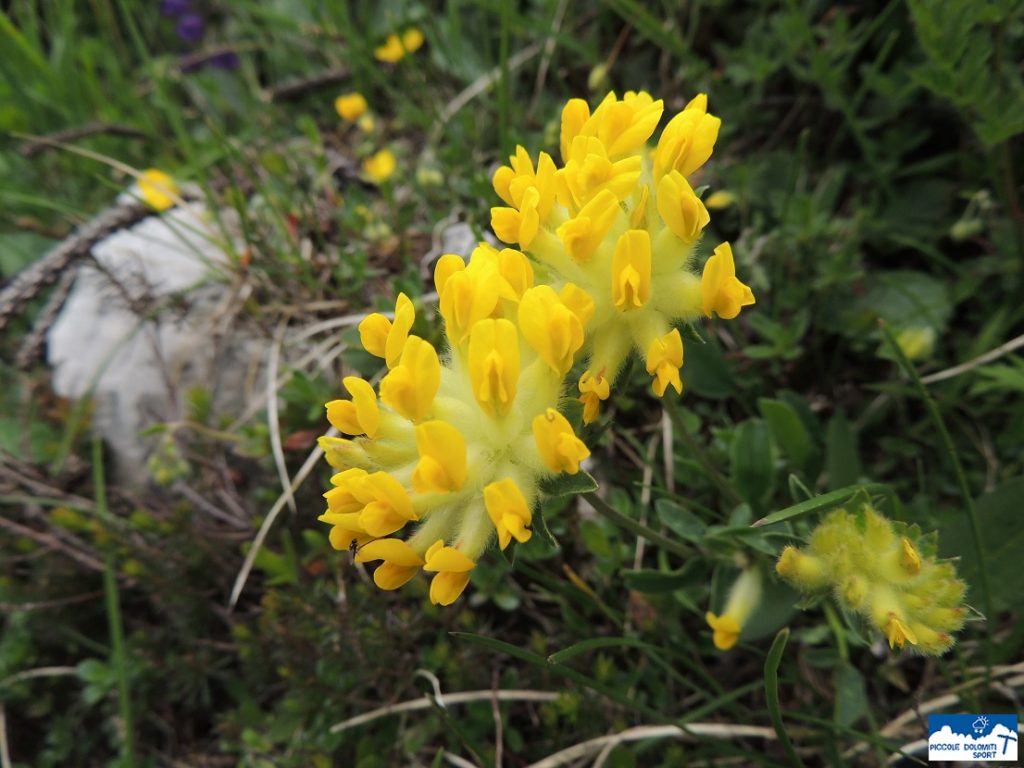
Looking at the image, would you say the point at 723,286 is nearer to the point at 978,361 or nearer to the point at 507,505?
the point at 507,505

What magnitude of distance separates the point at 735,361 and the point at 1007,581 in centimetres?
114

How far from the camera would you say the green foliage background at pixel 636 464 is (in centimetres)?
239

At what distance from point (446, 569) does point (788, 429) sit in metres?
1.46

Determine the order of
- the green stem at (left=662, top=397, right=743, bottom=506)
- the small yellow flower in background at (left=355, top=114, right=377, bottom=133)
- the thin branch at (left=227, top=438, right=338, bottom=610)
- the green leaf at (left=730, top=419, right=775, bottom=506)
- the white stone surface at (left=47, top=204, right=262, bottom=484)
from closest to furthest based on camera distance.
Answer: the green stem at (left=662, top=397, right=743, bottom=506) < the green leaf at (left=730, top=419, right=775, bottom=506) < the thin branch at (left=227, top=438, right=338, bottom=610) < the white stone surface at (left=47, top=204, right=262, bottom=484) < the small yellow flower in background at (left=355, top=114, right=377, bottom=133)

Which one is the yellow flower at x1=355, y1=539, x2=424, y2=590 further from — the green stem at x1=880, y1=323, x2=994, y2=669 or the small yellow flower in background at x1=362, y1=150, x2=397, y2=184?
the small yellow flower in background at x1=362, y1=150, x2=397, y2=184

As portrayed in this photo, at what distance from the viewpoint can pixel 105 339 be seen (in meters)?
3.69

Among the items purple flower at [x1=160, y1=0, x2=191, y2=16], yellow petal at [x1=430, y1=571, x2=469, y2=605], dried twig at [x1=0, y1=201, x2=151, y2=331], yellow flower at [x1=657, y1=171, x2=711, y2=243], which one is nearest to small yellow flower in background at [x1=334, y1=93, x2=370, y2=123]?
dried twig at [x1=0, y1=201, x2=151, y2=331]

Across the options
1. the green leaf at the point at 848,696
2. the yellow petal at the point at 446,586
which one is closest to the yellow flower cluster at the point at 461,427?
the yellow petal at the point at 446,586

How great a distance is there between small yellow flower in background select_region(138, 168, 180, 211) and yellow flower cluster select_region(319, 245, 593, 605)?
216 cm

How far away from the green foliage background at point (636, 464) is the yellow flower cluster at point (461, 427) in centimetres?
35

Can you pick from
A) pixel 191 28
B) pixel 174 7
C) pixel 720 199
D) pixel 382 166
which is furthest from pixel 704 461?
pixel 174 7

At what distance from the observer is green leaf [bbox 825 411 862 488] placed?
246 centimetres

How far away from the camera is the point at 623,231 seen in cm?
175

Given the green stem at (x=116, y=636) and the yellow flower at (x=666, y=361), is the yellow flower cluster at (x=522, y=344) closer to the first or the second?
the yellow flower at (x=666, y=361)
